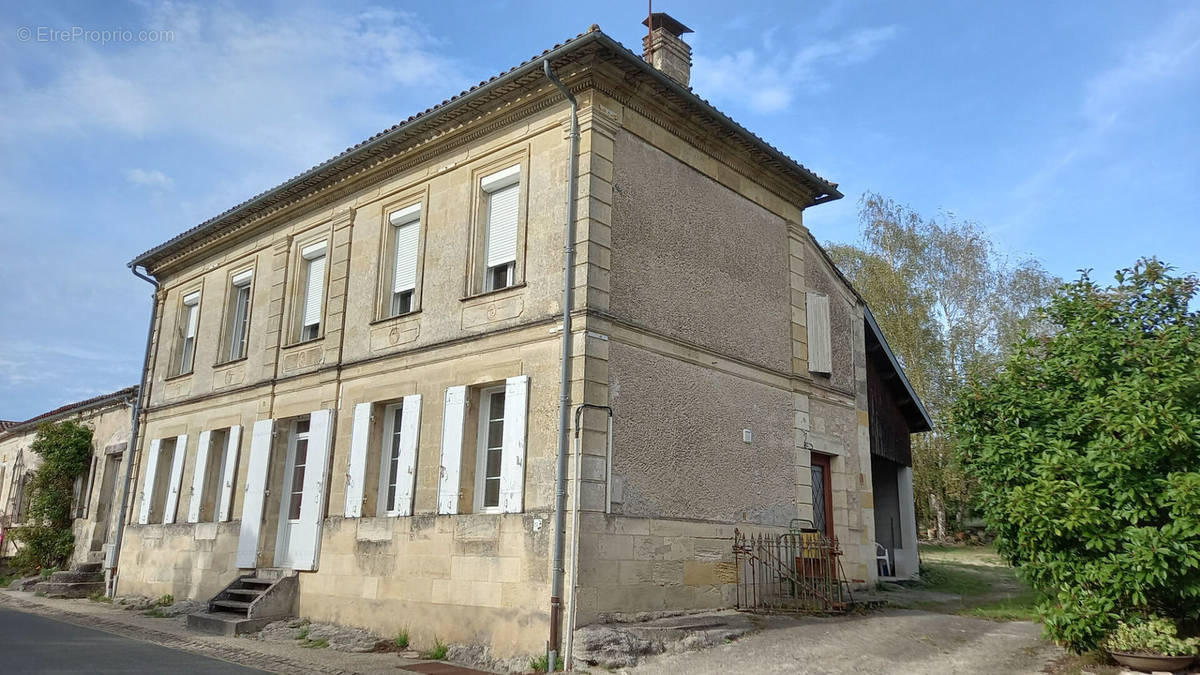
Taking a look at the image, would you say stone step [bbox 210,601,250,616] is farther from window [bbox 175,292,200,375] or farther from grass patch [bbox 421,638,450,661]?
window [bbox 175,292,200,375]

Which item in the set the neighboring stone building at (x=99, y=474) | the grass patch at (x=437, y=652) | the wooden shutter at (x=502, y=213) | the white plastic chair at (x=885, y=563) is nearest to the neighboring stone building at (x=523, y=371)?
the wooden shutter at (x=502, y=213)

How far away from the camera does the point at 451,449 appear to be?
9758 millimetres

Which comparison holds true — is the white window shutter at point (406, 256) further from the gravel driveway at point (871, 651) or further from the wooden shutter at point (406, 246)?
the gravel driveway at point (871, 651)

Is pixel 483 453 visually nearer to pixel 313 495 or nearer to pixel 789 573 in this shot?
pixel 313 495

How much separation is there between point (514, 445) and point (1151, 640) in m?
5.81

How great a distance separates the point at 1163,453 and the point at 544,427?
5430 mm

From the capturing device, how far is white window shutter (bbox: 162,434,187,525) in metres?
14.2

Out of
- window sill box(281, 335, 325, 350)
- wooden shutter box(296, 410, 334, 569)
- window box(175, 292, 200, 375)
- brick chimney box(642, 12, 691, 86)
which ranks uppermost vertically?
brick chimney box(642, 12, 691, 86)

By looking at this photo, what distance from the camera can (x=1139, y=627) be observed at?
6496 mm

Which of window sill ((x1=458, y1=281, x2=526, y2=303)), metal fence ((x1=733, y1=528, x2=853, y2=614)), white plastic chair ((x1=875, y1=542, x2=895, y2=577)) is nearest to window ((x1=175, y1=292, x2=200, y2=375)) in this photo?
window sill ((x1=458, y1=281, x2=526, y2=303))

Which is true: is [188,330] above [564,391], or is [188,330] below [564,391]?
above

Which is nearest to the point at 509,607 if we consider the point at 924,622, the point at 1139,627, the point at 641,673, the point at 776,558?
the point at 641,673

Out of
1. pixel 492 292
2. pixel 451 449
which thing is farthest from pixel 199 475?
pixel 492 292

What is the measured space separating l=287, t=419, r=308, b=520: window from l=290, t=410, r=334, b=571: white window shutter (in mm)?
729
